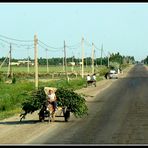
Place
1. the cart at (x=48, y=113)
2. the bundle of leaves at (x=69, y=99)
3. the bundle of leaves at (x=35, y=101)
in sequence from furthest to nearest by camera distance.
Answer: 1. the bundle of leaves at (x=69, y=99)
2. the bundle of leaves at (x=35, y=101)
3. the cart at (x=48, y=113)

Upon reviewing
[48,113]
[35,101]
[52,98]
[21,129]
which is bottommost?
[21,129]

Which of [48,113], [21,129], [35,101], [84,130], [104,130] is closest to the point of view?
[104,130]

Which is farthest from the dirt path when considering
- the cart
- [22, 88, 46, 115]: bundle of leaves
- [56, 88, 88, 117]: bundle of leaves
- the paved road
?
[56, 88, 88, 117]: bundle of leaves

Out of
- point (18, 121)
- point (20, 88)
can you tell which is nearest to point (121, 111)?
point (18, 121)

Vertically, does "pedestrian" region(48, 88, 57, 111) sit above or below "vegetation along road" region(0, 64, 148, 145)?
above

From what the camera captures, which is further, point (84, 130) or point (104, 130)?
point (84, 130)

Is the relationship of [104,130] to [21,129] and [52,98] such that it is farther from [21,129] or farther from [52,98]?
[52,98]

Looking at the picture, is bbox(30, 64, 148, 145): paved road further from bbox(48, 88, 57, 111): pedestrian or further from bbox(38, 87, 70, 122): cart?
bbox(48, 88, 57, 111): pedestrian

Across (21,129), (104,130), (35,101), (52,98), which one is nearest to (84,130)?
(104,130)

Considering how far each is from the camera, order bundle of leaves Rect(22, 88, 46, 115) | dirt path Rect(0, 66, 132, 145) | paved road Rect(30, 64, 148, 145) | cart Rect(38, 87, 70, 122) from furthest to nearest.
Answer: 1. bundle of leaves Rect(22, 88, 46, 115)
2. cart Rect(38, 87, 70, 122)
3. dirt path Rect(0, 66, 132, 145)
4. paved road Rect(30, 64, 148, 145)

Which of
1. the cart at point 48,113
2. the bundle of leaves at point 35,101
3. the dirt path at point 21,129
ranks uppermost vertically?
the bundle of leaves at point 35,101

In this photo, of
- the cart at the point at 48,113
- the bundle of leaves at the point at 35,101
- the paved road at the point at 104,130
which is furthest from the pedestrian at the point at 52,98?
the paved road at the point at 104,130

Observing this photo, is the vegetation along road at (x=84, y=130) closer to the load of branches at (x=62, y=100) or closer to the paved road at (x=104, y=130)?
the paved road at (x=104, y=130)

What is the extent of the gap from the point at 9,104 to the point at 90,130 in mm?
13041
